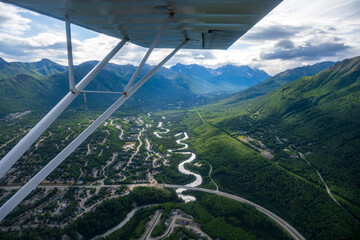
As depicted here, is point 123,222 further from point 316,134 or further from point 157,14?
point 316,134

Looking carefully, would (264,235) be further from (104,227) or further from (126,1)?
(126,1)

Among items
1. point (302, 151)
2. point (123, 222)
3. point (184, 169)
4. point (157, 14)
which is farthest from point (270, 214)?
point (157, 14)

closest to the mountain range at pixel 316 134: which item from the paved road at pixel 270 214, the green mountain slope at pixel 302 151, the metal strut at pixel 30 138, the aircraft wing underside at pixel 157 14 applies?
the green mountain slope at pixel 302 151

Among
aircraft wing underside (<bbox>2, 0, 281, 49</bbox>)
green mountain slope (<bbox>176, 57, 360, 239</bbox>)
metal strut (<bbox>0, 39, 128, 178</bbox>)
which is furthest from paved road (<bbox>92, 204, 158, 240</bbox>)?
aircraft wing underside (<bbox>2, 0, 281, 49</bbox>)

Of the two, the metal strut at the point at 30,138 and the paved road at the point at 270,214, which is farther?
the paved road at the point at 270,214

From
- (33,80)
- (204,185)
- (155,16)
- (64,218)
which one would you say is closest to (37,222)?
(64,218)

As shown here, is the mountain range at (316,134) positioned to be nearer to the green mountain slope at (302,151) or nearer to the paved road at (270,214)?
the green mountain slope at (302,151)

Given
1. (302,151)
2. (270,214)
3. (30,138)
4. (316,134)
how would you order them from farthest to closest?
(316,134)
(302,151)
(270,214)
(30,138)

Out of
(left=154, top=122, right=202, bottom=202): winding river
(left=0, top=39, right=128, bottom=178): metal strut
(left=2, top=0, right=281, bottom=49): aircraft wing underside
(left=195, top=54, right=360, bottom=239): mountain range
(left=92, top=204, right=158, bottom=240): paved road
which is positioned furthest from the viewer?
(left=154, top=122, right=202, bottom=202): winding river

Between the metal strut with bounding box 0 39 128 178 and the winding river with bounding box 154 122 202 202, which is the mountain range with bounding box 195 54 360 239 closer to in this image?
the winding river with bounding box 154 122 202 202

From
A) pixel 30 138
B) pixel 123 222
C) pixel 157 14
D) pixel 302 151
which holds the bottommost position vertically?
pixel 302 151

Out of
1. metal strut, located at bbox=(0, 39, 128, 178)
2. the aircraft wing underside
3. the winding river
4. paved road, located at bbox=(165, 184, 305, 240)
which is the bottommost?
paved road, located at bbox=(165, 184, 305, 240)

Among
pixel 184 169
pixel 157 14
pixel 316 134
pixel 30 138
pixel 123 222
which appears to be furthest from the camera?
pixel 316 134
